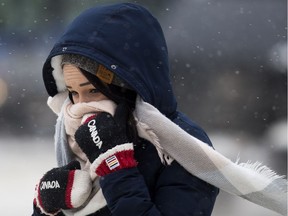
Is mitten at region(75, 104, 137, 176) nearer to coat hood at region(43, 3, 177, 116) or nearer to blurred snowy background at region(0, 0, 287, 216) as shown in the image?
coat hood at region(43, 3, 177, 116)

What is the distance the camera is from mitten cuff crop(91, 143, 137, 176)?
175 cm

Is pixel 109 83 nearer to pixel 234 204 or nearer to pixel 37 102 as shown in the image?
pixel 234 204

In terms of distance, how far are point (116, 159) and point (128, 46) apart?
38 cm

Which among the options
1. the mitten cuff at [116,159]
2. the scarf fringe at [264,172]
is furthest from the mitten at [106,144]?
the scarf fringe at [264,172]

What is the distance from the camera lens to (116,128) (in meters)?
1.78

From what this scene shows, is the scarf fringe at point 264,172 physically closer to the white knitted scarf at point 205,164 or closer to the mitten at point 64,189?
the white knitted scarf at point 205,164

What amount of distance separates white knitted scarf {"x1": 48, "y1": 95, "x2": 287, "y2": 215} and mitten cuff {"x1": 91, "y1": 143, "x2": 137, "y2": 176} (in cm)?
11

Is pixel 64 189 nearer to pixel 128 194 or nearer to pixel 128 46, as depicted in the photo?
pixel 128 194

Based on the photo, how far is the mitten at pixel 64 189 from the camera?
73.0 inches

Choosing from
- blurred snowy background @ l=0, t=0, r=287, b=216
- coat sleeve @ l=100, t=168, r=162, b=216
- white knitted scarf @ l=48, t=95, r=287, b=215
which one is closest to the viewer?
coat sleeve @ l=100, t=168, r=162, b=216

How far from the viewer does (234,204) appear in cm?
495

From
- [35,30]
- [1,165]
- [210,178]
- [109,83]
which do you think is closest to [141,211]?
[210,178]

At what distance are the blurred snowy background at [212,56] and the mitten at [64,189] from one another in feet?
20.2

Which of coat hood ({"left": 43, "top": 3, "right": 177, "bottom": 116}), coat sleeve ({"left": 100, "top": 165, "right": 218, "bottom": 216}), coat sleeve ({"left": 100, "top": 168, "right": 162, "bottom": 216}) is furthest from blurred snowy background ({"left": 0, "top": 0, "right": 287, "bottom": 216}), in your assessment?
coat sleeve ({"left": 100, "top": 168, "right": 162, "bottom": 216})
